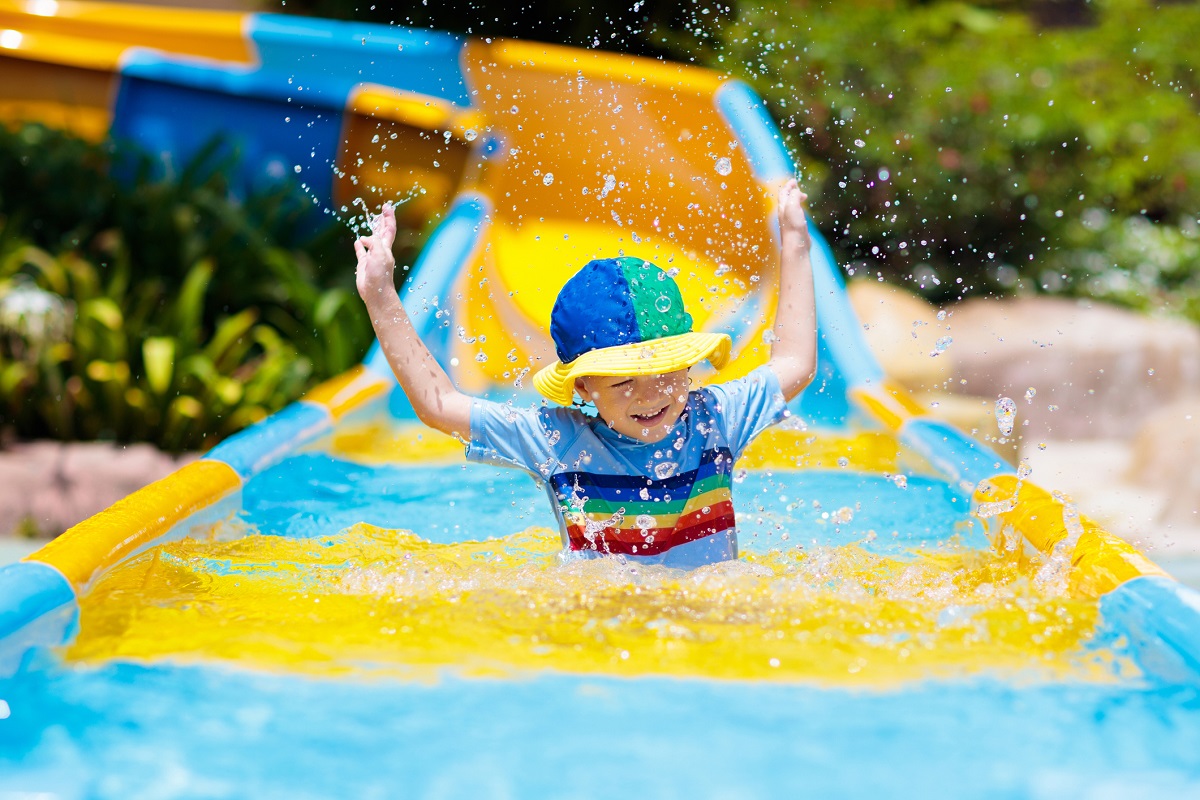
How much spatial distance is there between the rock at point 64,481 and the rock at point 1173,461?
154 inches

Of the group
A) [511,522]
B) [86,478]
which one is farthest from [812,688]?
[86,478]

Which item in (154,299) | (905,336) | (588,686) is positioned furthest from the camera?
(905,336)

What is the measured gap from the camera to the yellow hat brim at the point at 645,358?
2.41m

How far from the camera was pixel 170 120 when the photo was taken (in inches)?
258

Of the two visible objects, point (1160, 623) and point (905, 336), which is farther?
point (905, 336)

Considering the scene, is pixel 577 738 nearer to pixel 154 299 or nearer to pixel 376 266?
pixel 376 266

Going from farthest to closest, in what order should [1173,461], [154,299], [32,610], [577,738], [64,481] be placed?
1. [1173,461]
2. [154,299]
3. [64,481]
4. [32,610]
5. [577,738]

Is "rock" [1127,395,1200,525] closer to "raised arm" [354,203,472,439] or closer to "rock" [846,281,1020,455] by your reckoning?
"rock" [846,281,1020,455]

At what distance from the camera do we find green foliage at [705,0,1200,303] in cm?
805

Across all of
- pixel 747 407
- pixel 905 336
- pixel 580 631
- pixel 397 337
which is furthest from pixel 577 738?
pixel 905 336

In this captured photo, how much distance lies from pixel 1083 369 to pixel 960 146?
1.65m

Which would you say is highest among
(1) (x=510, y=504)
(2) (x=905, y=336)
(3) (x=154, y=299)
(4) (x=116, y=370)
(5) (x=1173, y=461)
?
(3) (x=154, y=299)

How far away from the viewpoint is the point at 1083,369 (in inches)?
288

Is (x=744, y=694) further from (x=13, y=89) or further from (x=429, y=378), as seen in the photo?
(x=13, y=89)
